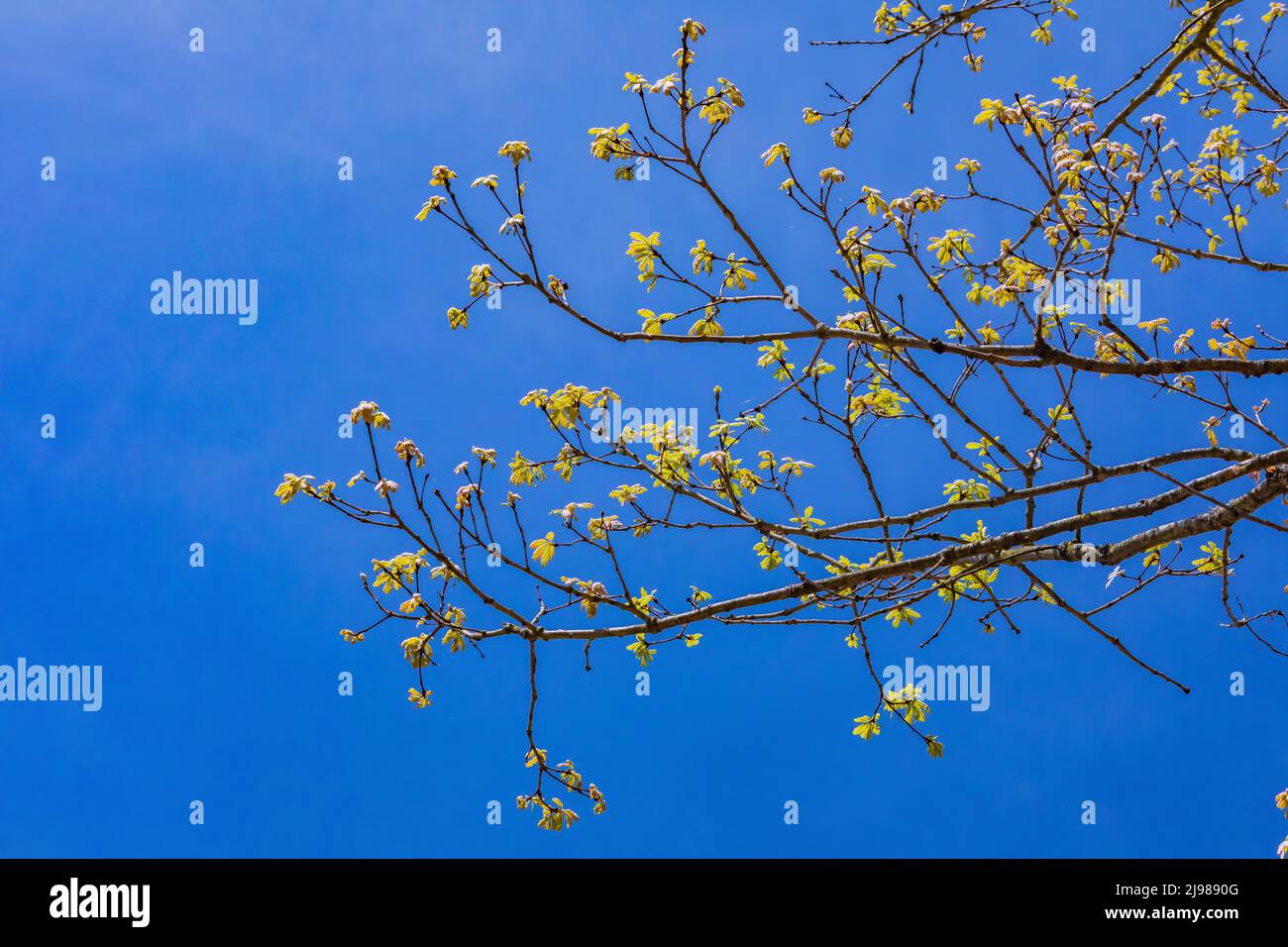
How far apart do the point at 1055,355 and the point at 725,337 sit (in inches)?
59.2

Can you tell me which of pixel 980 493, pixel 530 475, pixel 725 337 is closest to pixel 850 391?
pixel 980 493

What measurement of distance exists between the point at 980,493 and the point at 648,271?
233cm

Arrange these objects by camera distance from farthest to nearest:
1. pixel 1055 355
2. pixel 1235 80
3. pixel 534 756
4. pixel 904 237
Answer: pixel 1235 80 → pixel 534 756 → pixel 904 237 → pixel 1055 355

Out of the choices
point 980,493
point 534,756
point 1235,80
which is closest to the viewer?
point 534,756

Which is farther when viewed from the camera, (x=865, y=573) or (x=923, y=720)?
(x=923, y=720)

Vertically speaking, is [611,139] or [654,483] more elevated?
[611,139]

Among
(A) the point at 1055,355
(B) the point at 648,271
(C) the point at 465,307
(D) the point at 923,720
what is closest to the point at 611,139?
(B) the point at 648,271

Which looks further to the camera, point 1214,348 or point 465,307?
point 1214,348

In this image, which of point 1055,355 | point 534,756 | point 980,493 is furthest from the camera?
point 980,493

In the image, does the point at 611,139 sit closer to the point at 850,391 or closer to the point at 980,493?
the point at 850,391

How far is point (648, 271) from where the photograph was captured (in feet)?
17.2

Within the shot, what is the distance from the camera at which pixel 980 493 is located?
591cm

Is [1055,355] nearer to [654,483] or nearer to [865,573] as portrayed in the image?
[865,573]

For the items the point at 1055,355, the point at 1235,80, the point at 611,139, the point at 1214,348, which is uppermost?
the point at 1235,80
